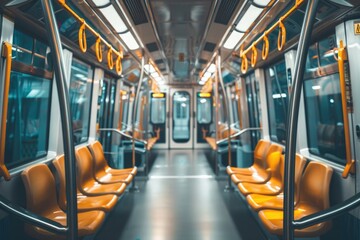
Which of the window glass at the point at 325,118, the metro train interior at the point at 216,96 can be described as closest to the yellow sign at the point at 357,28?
the metro train interior at the point at 216,96

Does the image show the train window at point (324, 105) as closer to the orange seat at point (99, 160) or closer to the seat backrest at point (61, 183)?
the orange seat at point (99, 160)

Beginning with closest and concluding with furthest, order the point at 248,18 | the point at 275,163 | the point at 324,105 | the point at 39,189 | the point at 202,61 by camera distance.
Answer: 1. the point at 39,189
2. the point at 324,105
3. the point at 248,18
4. the point at 275,163
5. the point at 202,61

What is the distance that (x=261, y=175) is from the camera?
411cm

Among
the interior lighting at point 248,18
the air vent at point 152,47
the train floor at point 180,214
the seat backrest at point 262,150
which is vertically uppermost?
the air vent at point 152,47

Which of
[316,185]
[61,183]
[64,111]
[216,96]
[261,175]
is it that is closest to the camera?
[64,111]


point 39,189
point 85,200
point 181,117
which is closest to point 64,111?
point 39,189

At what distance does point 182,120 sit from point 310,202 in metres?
7.94

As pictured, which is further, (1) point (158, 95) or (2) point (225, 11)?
Answer: (1) point (158, 95)

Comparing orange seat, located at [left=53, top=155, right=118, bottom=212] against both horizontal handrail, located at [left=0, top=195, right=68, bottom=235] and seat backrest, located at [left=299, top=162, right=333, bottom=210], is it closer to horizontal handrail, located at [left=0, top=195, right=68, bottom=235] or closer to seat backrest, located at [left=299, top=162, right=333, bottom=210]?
horizontal handrail, located at [left=0, top=195, right=68, bottom=235]

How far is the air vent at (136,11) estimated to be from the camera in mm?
2976

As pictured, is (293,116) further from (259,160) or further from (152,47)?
(152,47)

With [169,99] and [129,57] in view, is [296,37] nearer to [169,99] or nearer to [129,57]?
[129,57]

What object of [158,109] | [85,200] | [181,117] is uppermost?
[158,109]

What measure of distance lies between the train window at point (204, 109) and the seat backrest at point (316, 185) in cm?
771
